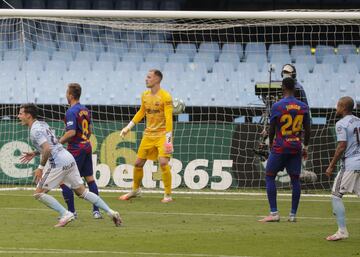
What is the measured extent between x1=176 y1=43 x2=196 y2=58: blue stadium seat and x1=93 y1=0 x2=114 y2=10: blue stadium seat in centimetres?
306

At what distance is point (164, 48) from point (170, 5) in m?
2.58

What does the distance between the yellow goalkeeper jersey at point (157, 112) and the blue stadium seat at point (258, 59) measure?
25.8 ft

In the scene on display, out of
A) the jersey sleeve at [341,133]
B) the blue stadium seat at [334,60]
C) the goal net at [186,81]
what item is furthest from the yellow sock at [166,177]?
the blue stadium seat at [334,60]

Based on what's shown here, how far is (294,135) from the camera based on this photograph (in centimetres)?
1483

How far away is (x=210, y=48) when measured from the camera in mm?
26422

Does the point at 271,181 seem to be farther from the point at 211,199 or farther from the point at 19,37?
the point at 19,37

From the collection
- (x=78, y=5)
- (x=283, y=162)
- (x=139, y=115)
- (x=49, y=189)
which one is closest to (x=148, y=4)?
(x=78, y=5)

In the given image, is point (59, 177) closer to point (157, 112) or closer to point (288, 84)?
point (288, 84)

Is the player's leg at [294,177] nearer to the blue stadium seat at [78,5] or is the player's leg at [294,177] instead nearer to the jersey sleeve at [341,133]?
the jersey sleeve at [341,133]

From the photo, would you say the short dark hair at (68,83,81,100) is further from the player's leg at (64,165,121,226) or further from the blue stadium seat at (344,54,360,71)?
the blue stadium seat at (344,54,360,71)

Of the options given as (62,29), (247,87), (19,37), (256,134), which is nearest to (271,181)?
(256,134)

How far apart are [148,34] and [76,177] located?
44.1 feet

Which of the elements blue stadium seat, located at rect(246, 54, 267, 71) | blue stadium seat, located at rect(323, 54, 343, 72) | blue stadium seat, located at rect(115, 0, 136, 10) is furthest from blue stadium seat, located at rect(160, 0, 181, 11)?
blue stadium seat, located at rect(323, 54, 343, 72)

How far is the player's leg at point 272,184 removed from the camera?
14734mm
